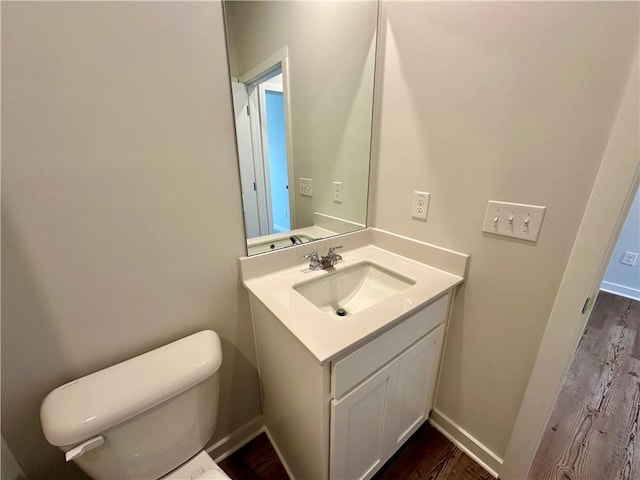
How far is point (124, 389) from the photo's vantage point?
740 mm

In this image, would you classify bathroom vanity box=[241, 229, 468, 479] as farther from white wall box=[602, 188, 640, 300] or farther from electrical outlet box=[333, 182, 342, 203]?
white wall box=[602, 188, 640, 300]

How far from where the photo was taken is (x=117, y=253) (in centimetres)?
79

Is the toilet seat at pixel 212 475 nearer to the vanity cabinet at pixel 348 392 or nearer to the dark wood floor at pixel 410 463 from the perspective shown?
the vanity cabinet at pixel 348 392

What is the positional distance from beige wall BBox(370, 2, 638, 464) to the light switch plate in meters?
0.02

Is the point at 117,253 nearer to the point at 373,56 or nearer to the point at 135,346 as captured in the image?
the point at 135,346

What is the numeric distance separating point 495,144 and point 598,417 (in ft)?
5.50

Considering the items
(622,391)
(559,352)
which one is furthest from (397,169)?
(622,391)

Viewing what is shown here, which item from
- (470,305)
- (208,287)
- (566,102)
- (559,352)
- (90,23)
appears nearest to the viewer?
(90,23)

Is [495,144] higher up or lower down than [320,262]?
higher up

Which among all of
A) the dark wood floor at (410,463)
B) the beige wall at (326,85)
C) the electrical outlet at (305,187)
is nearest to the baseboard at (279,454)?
the dark wood floor at (410,463)

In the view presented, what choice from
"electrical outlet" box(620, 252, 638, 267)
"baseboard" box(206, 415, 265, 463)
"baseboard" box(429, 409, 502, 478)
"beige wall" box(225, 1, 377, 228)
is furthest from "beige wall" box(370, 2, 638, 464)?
"electrical outlet" box(620, 252, 638, 267)

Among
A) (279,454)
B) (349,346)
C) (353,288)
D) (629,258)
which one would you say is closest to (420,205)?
(353,288)

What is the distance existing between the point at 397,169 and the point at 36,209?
4.13ft

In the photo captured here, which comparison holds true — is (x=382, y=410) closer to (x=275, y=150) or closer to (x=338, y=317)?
(x=338, y=317)
